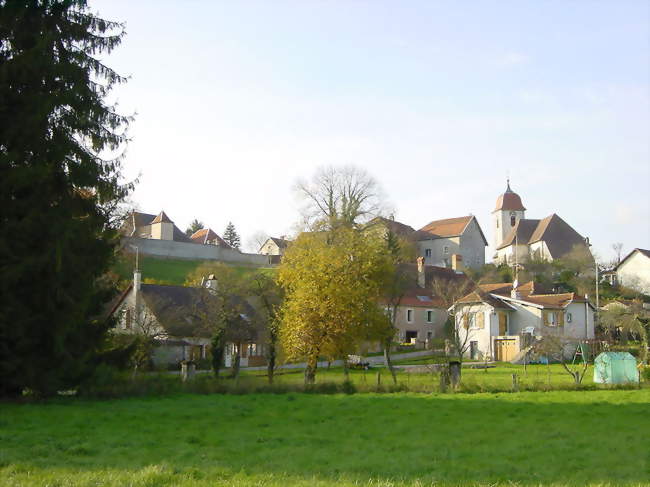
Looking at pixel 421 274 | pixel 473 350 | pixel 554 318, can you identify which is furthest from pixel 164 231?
pixel 554 318

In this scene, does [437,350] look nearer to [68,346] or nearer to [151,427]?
[68,346]

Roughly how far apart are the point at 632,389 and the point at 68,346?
65.4 feet

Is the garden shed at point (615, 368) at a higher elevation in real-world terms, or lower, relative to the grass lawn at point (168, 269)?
lower

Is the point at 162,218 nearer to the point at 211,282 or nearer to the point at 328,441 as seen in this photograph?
the point at 211,282

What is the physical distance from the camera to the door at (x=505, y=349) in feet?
167

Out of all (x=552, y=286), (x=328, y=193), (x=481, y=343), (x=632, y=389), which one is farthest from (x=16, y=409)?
(x=552, y=286)

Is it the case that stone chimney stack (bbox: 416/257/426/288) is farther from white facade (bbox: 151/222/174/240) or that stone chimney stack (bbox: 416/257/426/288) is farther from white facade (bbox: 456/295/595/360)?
white facade (bbox: 151/222/174/240)

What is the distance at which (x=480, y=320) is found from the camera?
183 feet

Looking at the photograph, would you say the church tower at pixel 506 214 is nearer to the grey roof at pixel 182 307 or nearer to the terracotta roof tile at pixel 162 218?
the terracotta roof tile at pixel 162 218

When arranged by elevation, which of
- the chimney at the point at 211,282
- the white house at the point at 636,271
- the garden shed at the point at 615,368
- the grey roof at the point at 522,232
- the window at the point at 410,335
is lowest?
the garden shed at the point at 615,368

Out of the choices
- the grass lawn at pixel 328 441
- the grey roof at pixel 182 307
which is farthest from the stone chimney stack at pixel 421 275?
the grass lawn at pixel 328 441

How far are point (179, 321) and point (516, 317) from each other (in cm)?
2760

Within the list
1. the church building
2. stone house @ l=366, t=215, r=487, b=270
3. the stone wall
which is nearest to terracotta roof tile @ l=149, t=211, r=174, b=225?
the stone wall

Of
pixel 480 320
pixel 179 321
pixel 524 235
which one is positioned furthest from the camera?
pixel 524 235
